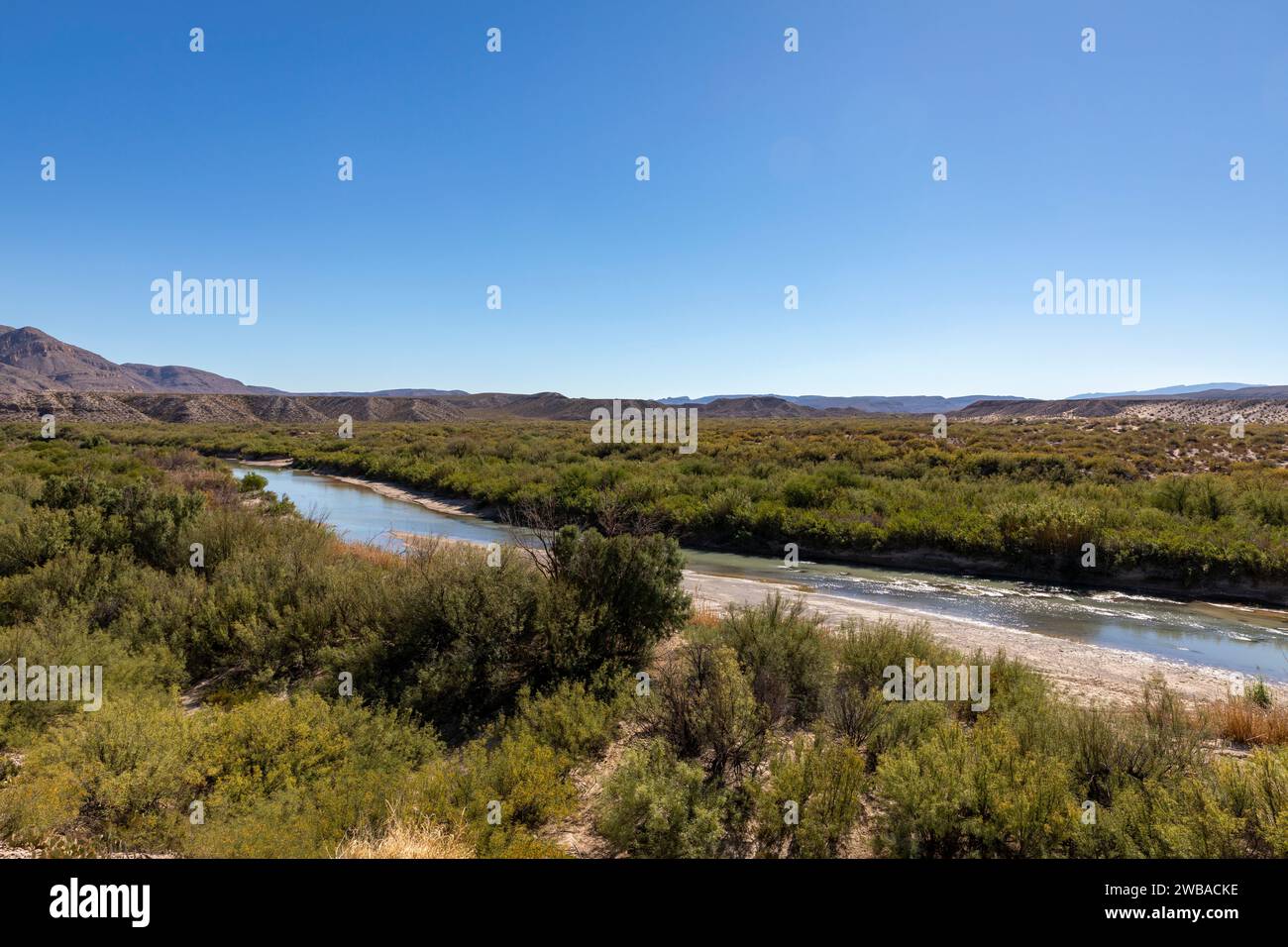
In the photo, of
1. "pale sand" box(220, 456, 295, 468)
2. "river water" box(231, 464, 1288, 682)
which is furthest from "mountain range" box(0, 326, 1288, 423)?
"river water" box(231, 464, 1288, 682)

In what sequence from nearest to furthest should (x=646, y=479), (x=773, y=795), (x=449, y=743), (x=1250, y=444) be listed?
(x=773, y=795)
(x=449, y=743)
(x=646, y=479)
(x=1250, y=444)

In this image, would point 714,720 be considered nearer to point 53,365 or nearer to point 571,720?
point 571,720

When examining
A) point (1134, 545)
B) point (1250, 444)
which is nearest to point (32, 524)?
point (1134, 545)

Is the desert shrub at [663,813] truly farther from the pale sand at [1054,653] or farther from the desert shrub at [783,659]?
the pale sand at [1054,653]

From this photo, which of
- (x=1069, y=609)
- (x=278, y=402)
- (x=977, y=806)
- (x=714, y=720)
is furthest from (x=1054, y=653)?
(x=278, y=402)

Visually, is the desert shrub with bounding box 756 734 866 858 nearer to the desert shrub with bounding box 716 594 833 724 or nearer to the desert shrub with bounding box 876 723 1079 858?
the desert shrub with bounding box 876 723 1079 858

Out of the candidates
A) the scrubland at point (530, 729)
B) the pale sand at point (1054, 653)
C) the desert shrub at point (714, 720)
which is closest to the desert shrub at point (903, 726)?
the scrubland at point (530, 729)
